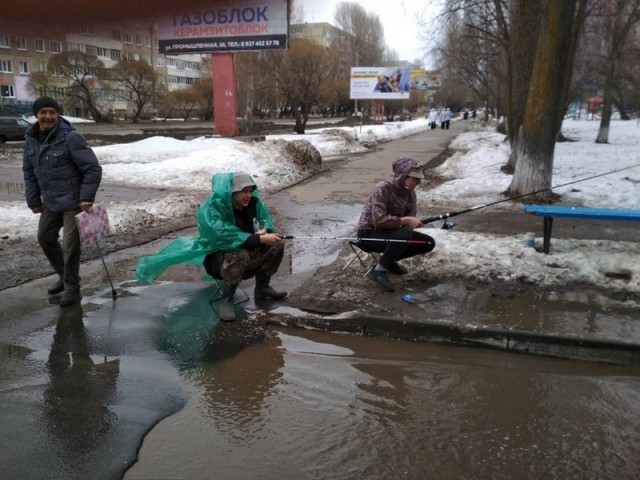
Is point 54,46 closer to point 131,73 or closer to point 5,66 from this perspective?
point 5,66

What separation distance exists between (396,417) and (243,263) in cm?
222

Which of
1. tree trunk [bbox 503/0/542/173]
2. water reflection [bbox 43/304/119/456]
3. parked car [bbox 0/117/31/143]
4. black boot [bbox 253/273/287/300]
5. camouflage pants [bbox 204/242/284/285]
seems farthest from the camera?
parked car [bbox 0/117/31/143]

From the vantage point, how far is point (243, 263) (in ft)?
16.9

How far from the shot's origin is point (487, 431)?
129 inches

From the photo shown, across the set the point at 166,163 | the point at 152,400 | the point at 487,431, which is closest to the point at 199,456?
the point at 152,400

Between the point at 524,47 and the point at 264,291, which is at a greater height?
the point at 524,47

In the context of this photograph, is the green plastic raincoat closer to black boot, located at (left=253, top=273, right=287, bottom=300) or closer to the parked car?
black boot, located at (left=253, top=273, right=287, bottom=300)

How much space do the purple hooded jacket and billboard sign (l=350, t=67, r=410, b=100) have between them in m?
34.0

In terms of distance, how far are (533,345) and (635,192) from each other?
24.5ft

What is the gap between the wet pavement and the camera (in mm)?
3236

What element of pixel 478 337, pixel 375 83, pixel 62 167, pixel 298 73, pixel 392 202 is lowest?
pixel 478 337

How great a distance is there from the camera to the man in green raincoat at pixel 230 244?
5043 millimetres

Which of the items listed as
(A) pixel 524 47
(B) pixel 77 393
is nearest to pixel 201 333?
(B) pixel 77 393

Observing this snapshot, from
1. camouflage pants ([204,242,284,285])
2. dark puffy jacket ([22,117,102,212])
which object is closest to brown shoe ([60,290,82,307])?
dark puffy jacket ([22,117,102,212])
